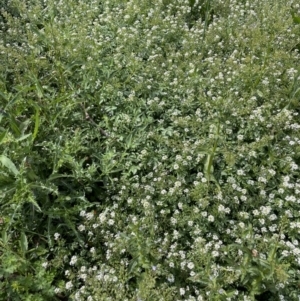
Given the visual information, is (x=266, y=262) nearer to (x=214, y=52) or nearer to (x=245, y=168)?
(x=245, y=168)

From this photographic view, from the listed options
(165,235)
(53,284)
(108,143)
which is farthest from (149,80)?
(53,284)

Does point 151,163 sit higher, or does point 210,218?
point 151,163

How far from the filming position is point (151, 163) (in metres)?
3.36

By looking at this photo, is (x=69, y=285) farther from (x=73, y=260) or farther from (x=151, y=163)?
(x=151, y=163)

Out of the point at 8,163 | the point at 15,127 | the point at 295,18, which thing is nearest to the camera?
the point at 8,163

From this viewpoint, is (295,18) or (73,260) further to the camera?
(295,18)

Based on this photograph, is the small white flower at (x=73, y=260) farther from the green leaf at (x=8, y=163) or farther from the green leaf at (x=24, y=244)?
the green leaf at (x=8, y=163)

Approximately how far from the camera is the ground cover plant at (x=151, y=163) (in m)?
2.74

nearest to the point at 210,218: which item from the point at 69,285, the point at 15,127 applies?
the point at 69,285

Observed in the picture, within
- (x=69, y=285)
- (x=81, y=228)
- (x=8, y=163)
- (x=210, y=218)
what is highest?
(x=8, y=163)

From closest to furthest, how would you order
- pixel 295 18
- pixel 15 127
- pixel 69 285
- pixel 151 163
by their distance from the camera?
pixel 69 285, pixel 15 127, pixel 151 163, pixel 295 18

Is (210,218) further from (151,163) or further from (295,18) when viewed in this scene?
(295,18)

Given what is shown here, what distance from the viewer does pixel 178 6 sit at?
503 cm

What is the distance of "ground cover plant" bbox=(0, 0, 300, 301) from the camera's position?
2.74 meters
